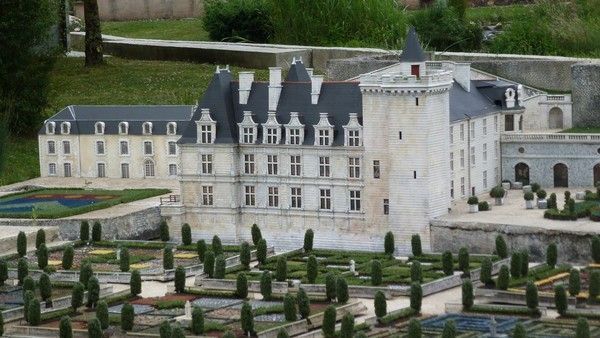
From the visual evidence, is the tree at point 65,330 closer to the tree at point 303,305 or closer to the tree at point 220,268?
the tree at point 303,305

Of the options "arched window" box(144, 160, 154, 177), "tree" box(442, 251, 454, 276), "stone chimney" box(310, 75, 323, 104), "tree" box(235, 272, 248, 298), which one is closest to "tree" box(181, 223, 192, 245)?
"stone chimney" box(310, 75, 323, 104)

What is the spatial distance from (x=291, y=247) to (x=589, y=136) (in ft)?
39.6

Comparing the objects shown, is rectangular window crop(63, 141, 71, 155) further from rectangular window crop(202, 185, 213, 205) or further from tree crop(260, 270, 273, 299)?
tree crop(260, 270, 273, 299)

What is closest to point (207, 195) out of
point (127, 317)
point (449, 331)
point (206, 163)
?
point (206, 163)

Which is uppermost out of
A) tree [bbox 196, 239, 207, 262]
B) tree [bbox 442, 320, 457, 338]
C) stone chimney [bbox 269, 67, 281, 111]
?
stone chimney [bbox 269, 67, 281, 111]

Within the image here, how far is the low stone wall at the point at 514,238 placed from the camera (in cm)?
8550

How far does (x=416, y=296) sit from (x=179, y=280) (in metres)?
8.50

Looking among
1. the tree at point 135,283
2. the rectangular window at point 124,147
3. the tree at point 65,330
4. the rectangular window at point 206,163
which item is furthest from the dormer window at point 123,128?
the tree at point 65,330

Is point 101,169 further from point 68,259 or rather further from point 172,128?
point 68,259

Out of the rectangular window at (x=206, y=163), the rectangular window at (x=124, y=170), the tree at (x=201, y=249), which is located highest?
the rectangular window at (x=206, y=163)

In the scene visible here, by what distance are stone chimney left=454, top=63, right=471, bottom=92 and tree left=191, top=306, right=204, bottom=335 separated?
25.4m

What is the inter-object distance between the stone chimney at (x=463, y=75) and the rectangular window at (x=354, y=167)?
26.2 feet

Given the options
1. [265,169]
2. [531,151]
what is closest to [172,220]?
[265,169]

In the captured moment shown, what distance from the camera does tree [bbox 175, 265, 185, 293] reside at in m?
81.6
